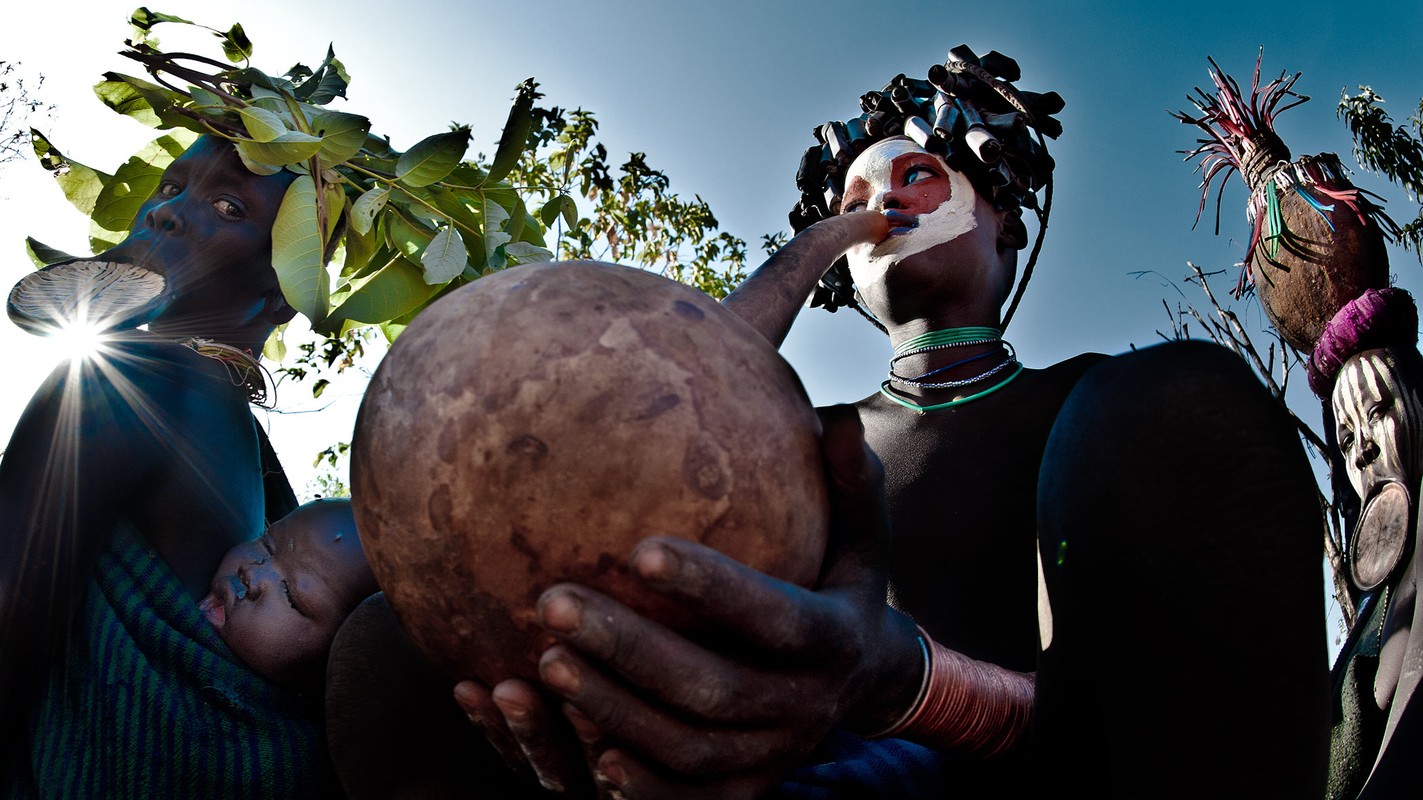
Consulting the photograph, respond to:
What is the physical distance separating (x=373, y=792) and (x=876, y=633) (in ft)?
2.83

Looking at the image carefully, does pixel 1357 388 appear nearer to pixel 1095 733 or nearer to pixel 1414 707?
pixel 1414 707

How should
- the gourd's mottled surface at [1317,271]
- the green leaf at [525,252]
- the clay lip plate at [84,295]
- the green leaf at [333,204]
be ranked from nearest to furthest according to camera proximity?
1. the clay lip plate at [84,295]
2. the green leaf at [333,204]
3. the green leaf at [525,252]
4. the gourd's mottled surface at [1317,271]

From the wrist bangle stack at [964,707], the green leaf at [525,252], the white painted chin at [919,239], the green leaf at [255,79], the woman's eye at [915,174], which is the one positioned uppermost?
the green leaf at [255,79]

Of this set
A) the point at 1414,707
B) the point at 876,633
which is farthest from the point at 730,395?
the point at 1414,707

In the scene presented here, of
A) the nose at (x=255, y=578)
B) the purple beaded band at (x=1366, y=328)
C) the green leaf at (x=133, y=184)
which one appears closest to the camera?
the nose at (x=255, y=578)

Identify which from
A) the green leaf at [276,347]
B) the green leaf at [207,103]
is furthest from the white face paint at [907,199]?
the green leaf at [276,347]

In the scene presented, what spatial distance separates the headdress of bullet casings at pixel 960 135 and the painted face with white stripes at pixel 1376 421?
146cm

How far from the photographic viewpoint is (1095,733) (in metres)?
1.52

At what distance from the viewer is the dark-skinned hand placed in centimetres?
117

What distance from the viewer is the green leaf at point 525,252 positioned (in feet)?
9.51

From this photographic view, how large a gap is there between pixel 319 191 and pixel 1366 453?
3.39 metres

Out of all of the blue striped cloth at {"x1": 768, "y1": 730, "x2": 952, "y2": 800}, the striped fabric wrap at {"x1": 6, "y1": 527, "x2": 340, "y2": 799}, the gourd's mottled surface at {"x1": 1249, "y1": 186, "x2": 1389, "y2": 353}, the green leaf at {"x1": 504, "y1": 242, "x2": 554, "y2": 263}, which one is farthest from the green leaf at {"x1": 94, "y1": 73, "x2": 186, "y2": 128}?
the gourd's mottled surface at {"x1": 1249, "y1": 186, "x2": 1389, "y2": 353}

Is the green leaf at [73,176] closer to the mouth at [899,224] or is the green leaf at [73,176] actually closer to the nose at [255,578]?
the nose at [255,578]

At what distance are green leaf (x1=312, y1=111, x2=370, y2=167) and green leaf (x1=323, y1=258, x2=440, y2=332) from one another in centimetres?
34
